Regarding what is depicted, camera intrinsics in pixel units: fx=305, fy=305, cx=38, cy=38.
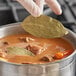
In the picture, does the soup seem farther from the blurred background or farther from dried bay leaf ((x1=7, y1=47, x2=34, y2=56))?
the blurred background

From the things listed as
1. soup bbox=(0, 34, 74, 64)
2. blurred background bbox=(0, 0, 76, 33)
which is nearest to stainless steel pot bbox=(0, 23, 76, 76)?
soup bbox=(0, 34, 74, 64)

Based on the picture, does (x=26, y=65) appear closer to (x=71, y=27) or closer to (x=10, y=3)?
(x=71, y=27)

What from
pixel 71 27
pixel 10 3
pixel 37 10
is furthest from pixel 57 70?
pixel 10 3

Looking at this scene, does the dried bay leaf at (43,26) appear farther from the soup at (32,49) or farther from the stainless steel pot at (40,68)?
the stainless steel pot at (40,68)

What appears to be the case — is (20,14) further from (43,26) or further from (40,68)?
(40,68)

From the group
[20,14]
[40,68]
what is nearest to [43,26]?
[40,68]

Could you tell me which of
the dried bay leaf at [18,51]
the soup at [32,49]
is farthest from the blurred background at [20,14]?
the dried bay leaf at [18,51]

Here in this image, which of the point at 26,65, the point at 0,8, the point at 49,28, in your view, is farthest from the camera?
the point at 0,8
